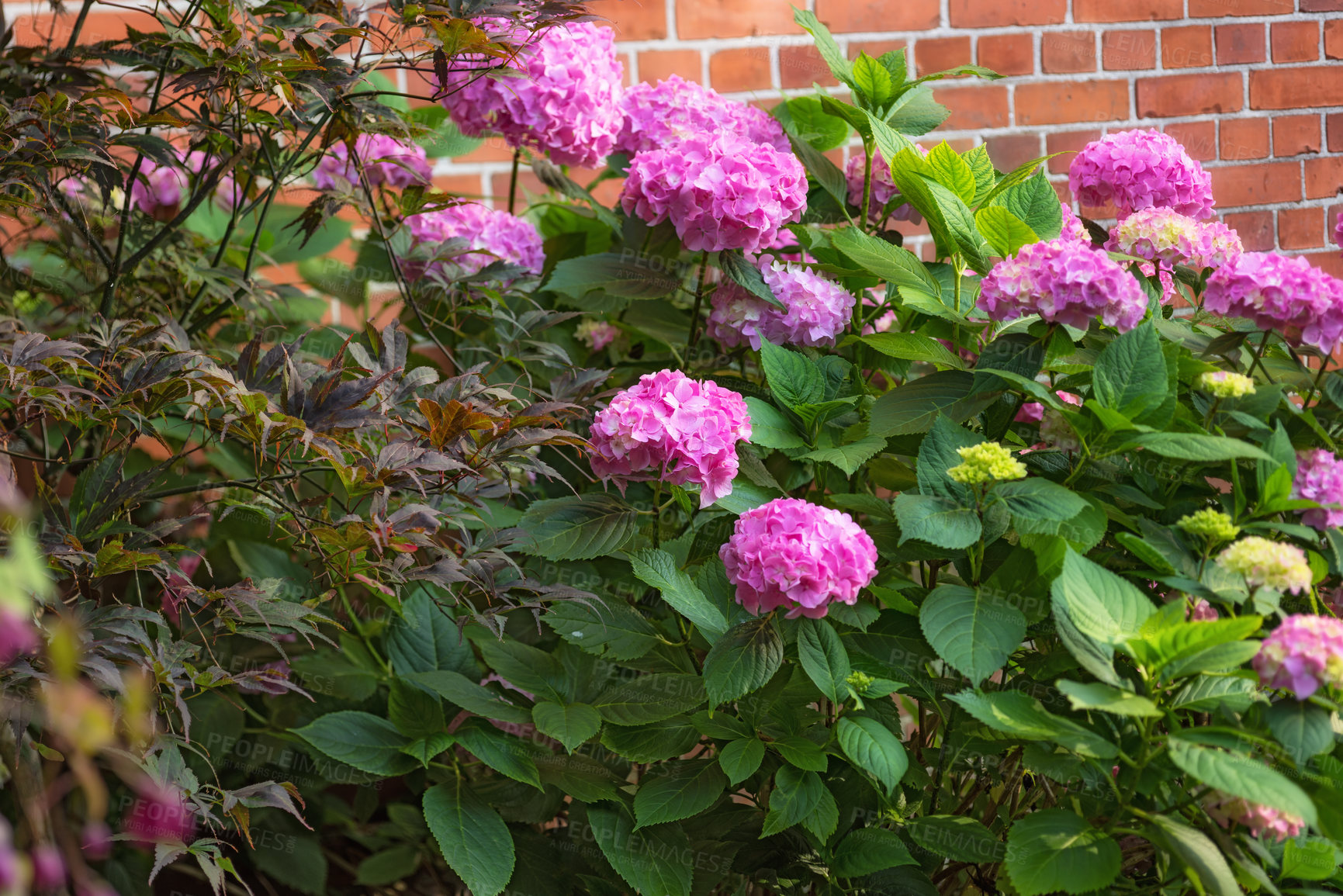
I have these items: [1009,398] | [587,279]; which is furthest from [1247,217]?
[587,279]

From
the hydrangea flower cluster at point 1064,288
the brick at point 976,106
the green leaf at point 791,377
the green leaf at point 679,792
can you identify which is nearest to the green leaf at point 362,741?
the green leaf at point 679,792

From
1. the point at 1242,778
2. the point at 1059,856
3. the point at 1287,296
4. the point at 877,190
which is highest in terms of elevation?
the point at 877,190

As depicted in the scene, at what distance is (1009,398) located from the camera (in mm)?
1049

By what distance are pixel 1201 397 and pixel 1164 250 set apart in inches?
6.2

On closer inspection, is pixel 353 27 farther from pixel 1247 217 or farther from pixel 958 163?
pixel 1247 217

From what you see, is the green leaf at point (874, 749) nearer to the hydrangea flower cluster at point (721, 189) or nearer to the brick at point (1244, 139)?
the hydrangea flower cluster at point (721, 189)

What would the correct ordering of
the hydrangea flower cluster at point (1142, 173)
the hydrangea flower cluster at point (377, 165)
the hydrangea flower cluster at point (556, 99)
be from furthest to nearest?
the hydrangea flower cluster at point (377, 165) < the hydrangea flower cluster at point (556, 99) < the hydrangea flower cluster at point (1142, 173)

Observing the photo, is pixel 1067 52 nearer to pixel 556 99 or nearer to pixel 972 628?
pixel 556 99

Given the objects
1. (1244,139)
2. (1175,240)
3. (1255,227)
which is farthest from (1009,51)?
(1175,240)

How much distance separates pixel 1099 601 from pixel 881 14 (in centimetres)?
140

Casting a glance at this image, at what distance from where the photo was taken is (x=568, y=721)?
3.31 ft

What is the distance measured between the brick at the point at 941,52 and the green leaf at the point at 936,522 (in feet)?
4.11

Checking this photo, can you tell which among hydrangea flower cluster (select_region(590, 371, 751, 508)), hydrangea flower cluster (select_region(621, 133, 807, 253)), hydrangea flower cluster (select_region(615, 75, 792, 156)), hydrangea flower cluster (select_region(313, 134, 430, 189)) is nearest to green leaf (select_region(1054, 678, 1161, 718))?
hydrangea flower cluster (select_region(590, 371, 751, 508))

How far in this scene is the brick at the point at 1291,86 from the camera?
186cm
